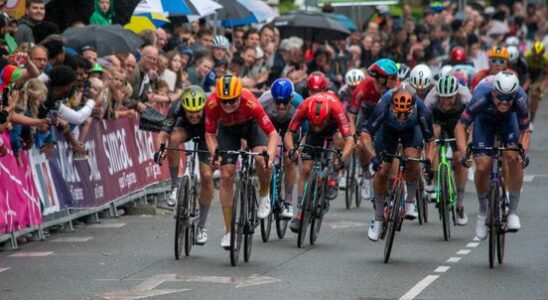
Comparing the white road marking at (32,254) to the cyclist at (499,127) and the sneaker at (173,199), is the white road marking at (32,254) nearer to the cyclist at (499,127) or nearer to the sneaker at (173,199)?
the sneaker at (173,199)

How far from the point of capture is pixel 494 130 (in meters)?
15.1

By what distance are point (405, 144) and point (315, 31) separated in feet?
37.6

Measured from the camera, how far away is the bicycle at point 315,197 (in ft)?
51.8

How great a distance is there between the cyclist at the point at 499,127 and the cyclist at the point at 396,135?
0.43 metres

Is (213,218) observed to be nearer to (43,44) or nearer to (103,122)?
(103,122)

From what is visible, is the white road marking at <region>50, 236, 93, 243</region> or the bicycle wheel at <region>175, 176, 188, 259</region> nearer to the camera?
the bicycle wheel at <region>175, 176, 188, 259</region>

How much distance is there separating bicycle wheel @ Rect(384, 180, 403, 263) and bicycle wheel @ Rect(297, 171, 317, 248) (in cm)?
139

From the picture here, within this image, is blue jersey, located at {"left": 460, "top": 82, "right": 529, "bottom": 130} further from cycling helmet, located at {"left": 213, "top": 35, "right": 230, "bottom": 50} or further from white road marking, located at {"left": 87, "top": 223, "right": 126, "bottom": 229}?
cycling helmet, located at {"left": 213, "top": 35, "right": 230, "bottom": 50}

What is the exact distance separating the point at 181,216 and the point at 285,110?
267 cm

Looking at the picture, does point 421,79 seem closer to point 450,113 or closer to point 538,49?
point 450,113

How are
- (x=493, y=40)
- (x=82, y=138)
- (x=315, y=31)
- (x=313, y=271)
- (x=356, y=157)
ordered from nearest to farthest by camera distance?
1. (x=313, y=271)
2. (x=82, y=138)
3. (x=356, y=157)
4. (x=315, y=31)
5. (x=493, y=40)

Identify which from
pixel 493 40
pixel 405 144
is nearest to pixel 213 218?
pixel 405 144

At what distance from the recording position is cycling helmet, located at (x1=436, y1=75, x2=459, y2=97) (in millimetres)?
16984

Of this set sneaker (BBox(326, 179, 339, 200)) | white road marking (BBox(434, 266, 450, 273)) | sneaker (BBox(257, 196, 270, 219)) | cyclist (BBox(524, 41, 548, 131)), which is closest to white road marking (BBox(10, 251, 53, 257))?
sneaker (BBox(257, 196, 270, 219))
